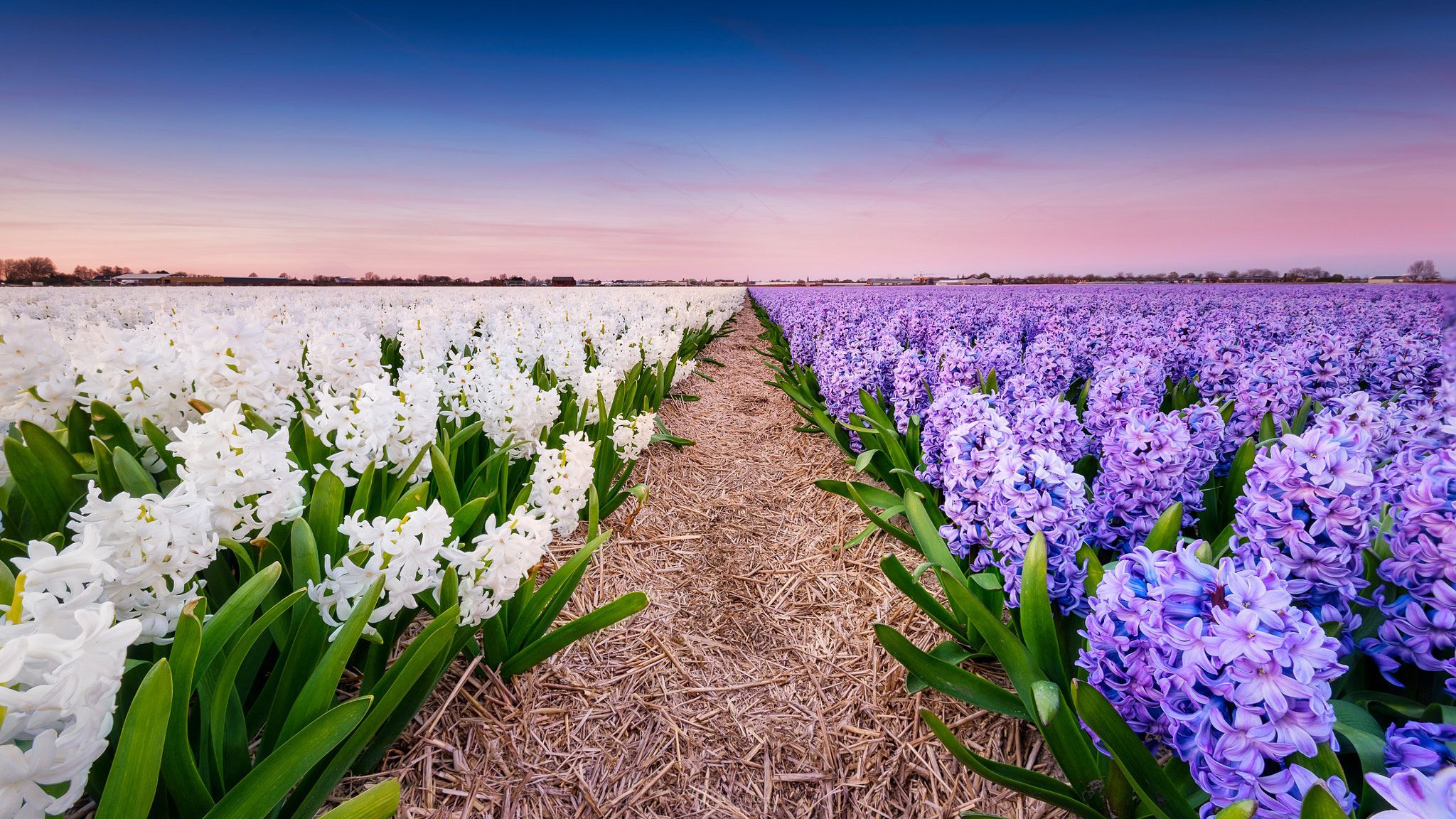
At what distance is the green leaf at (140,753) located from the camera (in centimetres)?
108

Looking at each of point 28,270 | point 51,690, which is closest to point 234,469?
point 51,690

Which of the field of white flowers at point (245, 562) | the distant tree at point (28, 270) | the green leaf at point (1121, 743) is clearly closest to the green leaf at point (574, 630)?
the field of white flowers at point (245, 562)

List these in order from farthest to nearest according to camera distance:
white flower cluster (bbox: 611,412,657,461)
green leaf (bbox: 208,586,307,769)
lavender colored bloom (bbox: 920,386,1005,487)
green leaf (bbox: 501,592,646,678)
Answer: white flower cluster (bbox: 611,412,657,461) < lavender colored bloom (bbox: 920,386,1005,487) < green leaf (bbox: 501,592,646,678) < green leaf (bbox: 208,586,307,769)

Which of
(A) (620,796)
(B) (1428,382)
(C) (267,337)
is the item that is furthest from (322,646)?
(B) (1428,382)

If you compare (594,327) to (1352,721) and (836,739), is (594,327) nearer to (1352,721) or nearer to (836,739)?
(836,739)

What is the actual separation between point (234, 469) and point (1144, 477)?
10.1 ft

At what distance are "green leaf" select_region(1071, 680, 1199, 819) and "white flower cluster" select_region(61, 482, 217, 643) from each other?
2227 mm

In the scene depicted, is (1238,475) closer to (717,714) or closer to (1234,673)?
(1234,673)

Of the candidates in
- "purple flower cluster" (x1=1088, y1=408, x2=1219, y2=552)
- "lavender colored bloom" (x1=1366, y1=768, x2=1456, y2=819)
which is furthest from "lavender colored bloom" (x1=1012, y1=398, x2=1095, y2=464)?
"lavender colored bloom" (x1=1366, y1=768, x2=1456, y2=819)

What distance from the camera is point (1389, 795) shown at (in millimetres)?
900

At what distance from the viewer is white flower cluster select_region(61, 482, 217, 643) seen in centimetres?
131

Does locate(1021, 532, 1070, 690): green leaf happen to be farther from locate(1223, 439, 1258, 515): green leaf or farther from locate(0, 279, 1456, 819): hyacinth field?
locate(1223, 439, 1258, 515): green leaf

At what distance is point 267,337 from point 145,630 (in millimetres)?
1877

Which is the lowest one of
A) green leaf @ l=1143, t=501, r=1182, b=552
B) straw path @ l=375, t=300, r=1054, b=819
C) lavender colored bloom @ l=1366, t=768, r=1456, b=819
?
straw path @ l=375, t=300, r=1054, b=819
